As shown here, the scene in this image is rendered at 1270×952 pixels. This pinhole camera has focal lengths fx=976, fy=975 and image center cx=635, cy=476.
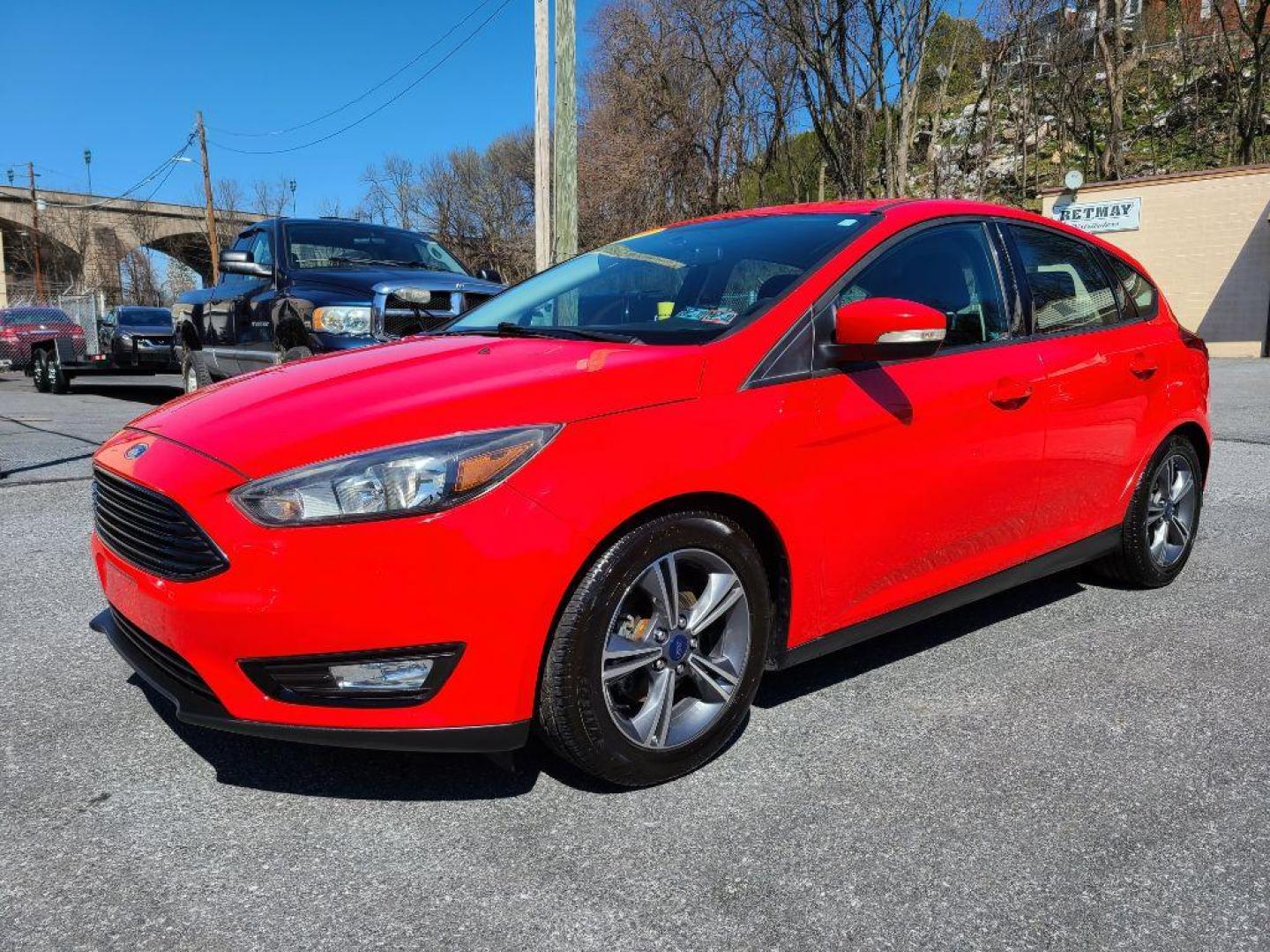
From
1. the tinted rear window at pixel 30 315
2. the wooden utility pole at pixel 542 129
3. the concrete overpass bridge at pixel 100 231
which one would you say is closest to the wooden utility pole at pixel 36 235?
the concrete overpass bridge at pixel 100 231

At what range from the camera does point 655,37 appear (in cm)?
3359

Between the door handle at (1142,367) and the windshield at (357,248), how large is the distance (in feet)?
18.1

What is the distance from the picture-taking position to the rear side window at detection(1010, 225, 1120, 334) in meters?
3.63

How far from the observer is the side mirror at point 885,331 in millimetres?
2717

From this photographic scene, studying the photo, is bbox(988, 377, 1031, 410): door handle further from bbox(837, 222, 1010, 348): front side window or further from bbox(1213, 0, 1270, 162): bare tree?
bbox(1213, 0, 1270, 162): bare tree

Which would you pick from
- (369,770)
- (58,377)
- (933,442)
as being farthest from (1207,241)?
(369,770)

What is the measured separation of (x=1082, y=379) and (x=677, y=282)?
1.57 m

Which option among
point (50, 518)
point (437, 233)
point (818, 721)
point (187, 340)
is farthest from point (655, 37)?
point (818, 721)

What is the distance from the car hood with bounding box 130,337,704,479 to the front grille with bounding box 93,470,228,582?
0.17m

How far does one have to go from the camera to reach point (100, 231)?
59344 mm

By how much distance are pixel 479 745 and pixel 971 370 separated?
78.6 inches

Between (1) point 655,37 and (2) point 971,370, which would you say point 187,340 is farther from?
(1) point 655,37

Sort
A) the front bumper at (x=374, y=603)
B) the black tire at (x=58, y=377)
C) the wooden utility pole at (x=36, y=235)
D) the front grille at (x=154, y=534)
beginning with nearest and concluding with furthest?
1. the front bumper at (x=374, y=603)
2. the front grille at (x=154, y=534)
3. the black tire at (x=58, y=377)
4. the wooden utility pole at (x=36, y=235)

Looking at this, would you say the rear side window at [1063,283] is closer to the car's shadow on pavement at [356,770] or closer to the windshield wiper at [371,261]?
the car's shadow on pavement at [356,770]
